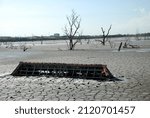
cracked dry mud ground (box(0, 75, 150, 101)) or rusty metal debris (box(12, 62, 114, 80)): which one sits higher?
rusty metal debris (box(12, 62, 114, 80))

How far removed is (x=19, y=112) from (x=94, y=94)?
3.23 m

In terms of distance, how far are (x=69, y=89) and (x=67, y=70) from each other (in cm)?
286

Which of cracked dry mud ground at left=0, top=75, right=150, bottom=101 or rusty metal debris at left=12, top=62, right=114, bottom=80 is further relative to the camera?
rusty metal debris at left=12, top=62, right=114, bottom=80

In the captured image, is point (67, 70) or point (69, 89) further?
point (67, 70)

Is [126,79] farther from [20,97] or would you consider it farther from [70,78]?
[20,97]

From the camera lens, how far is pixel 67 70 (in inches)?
505

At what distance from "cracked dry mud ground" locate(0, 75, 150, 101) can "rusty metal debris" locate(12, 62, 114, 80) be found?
72 cm

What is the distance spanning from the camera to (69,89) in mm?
10023

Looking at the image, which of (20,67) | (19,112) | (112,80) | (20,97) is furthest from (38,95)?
(20,67)

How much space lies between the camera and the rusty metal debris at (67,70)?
1209 cm

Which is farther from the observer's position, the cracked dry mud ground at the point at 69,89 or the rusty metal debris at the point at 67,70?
the rusty metal debris at the point at 67,70

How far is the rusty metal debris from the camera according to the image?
1209 centimetres

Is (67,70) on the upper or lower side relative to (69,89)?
upper

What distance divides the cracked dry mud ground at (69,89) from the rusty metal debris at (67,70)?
0.72 metres
